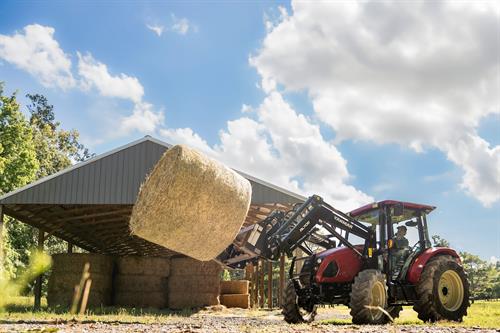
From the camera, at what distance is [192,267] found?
1616 cm

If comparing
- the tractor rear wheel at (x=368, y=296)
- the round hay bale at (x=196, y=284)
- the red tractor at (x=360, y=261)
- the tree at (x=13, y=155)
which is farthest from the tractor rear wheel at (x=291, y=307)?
the tree at (x=13, y=155)

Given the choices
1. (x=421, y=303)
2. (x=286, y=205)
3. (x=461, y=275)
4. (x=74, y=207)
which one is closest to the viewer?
(x=421, y=303)

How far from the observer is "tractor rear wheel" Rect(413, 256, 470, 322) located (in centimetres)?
909

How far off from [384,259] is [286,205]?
6291mm

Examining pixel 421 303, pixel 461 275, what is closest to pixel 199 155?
pixel 421 303

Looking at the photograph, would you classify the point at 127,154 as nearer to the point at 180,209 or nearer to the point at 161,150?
the point at 161,150

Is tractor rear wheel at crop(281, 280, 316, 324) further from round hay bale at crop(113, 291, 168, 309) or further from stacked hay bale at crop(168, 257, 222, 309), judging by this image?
round hay bale at crop(113, 291, 168, 309)

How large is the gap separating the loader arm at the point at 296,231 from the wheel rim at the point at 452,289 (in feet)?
4.59

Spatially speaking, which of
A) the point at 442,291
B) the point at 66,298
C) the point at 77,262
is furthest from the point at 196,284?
the point at 442,291

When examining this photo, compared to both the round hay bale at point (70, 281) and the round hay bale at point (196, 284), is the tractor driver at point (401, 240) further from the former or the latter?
the round hay bale at point (70, 281)

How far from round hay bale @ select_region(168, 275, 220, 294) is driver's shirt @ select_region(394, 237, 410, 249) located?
7.24m

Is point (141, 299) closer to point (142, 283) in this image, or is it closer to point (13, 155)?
point (142, 283)

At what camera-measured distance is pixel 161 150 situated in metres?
Result: 16.2

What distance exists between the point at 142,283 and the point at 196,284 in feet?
5.87
